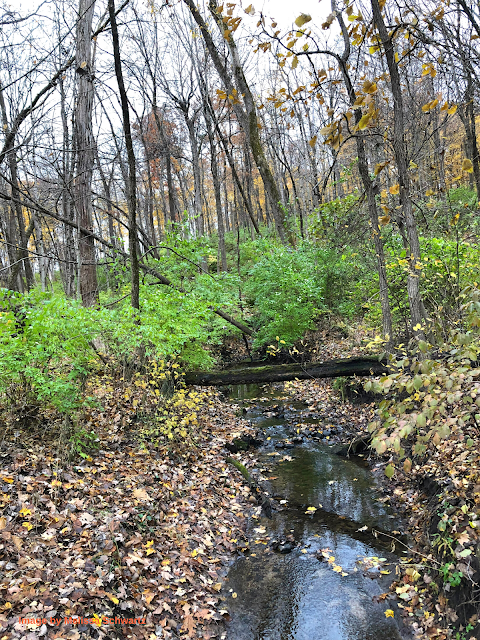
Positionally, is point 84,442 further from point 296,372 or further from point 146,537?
point 296,372

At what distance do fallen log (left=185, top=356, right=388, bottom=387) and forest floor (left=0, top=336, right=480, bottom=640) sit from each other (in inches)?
89.5

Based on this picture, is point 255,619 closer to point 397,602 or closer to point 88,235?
point 397,602

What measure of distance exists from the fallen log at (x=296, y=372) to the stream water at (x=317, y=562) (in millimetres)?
1821

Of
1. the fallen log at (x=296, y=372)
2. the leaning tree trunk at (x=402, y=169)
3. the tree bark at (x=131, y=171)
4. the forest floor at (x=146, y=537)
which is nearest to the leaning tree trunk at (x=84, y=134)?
the tree bark at (x=131, y=171)

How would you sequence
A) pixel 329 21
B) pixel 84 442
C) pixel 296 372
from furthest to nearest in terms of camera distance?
pixel 296 372
pixel 84 442
pixel 329 21

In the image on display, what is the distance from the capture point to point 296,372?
880 centimetres

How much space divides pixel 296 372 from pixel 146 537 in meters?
4.93

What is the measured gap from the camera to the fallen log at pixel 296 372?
8367 mm

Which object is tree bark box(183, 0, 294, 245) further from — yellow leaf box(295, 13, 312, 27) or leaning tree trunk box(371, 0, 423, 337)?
yellow leaf box(295, 13, 312, 27)

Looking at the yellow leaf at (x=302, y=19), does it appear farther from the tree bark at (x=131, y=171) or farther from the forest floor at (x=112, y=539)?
the tree bark at (x=131, y=171)

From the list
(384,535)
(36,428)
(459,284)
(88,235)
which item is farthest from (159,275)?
(384,535)

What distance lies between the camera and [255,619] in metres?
4.27

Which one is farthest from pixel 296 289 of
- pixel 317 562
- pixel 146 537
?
pixel 146 537

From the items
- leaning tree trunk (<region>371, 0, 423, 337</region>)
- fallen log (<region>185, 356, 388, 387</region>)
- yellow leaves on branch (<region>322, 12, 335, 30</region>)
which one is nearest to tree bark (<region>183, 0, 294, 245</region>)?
fallen log (<region>185, 356, 388, 387</region>)
